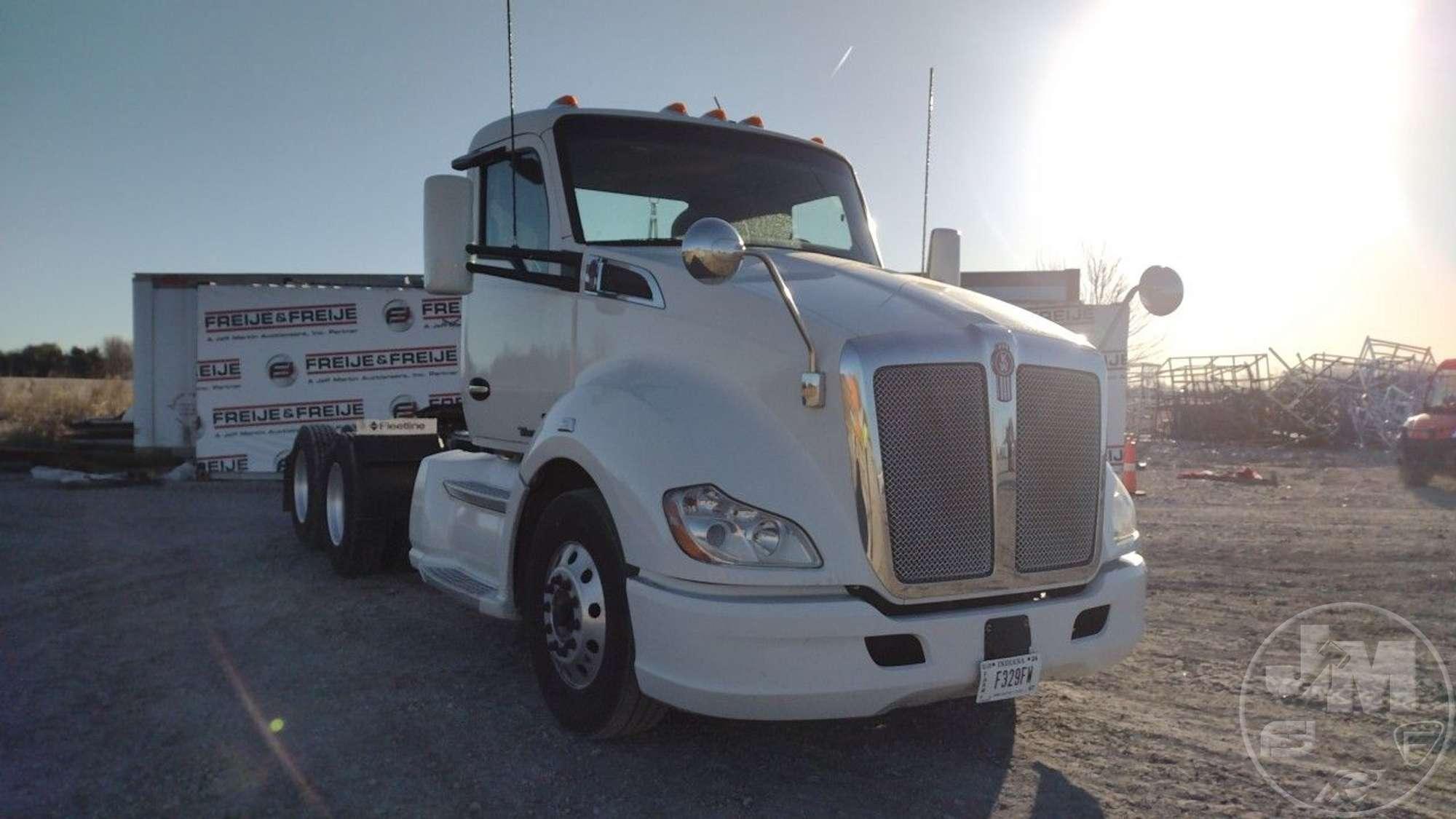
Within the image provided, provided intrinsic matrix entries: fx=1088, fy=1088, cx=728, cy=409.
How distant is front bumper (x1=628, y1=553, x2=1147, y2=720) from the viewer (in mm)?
3441

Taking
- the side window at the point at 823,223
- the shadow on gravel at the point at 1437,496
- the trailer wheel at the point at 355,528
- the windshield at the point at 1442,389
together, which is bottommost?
the shadow on gravel at the point at 1437,496

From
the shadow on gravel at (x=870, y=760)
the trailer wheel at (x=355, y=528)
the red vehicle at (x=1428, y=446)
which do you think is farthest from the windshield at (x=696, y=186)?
the red vehicle at (x=1428, y=446)

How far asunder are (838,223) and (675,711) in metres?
2.65

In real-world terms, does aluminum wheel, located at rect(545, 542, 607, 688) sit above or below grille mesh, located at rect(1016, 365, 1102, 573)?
below

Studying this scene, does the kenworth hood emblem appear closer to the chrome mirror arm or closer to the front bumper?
the chrome mirror arm

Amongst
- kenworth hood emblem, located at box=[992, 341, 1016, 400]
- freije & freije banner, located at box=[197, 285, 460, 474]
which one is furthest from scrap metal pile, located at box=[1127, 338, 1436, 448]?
kenworth hood emblem, located at box=[992, 341, 1016, 400]

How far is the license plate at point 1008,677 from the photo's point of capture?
3561mm

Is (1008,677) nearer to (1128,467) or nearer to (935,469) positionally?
(935,469)

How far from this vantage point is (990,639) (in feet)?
11.8

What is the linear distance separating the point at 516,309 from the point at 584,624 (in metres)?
2.02

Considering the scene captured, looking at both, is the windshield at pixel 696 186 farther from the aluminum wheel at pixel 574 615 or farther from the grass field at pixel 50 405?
the grass field at pixel 50 405

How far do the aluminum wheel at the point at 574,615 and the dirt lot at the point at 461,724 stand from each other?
0.32 m

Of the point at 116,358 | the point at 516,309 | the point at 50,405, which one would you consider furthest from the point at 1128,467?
the point at 116,358

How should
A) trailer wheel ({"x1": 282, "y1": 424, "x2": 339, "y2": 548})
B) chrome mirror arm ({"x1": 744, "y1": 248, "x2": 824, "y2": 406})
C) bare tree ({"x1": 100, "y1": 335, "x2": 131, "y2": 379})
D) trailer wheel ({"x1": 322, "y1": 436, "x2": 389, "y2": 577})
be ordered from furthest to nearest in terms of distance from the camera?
bare tree ({"x1": 100, "y1": 335, "x2": 131, "y2": 379}) → trailer wheel ({"x1": 282, "y1": 424, "x2": 339, "y2": 548}) → trailer wheel ({"x1": 322, "y1": 436, "x2": 389, "y2": 577}) → chrome mirror arm ({"x1": 744, "y1": 248, "x2": 824, "y2": 406})
